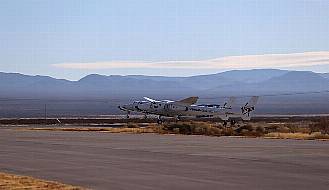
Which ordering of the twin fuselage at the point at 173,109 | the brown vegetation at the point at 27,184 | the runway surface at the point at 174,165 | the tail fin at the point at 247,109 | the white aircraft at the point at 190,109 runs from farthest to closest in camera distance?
the twin fuselage at the point at 173,109 → the white aircraft at the point at 190,109 → the tail fin at the point at 247,109 → the runway surface at the point at 174,165 → the brown vegetation at the point at 27,184

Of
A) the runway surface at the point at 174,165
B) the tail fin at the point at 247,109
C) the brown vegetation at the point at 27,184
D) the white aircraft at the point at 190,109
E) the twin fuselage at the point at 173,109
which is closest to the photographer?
the brown vegetation at the point at 27,184

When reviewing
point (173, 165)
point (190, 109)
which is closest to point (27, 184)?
point (173, 165)

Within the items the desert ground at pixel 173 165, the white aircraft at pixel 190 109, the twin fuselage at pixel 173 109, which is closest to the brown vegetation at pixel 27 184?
the desert ground at pixel 173 165

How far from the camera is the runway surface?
17031 millimetres

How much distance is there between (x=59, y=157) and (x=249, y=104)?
5762 cm

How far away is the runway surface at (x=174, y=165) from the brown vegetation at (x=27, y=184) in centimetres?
57

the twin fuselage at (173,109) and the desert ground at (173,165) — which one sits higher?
the twin fuselage at (173,109)

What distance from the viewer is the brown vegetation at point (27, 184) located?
15780 millimetres

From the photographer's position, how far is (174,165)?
21.8 m

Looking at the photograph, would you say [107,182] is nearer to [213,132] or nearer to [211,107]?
[213,132]

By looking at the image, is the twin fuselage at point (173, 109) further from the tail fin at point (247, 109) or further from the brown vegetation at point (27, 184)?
the brown vegetation at point (27, 184)

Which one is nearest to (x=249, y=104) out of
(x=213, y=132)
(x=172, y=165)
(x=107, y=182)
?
(x=213, y=132)

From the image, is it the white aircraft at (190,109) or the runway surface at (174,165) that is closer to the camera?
the runway surface at (174,165)

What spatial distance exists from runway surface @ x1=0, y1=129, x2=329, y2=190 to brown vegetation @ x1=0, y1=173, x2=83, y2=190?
57 centimetres
